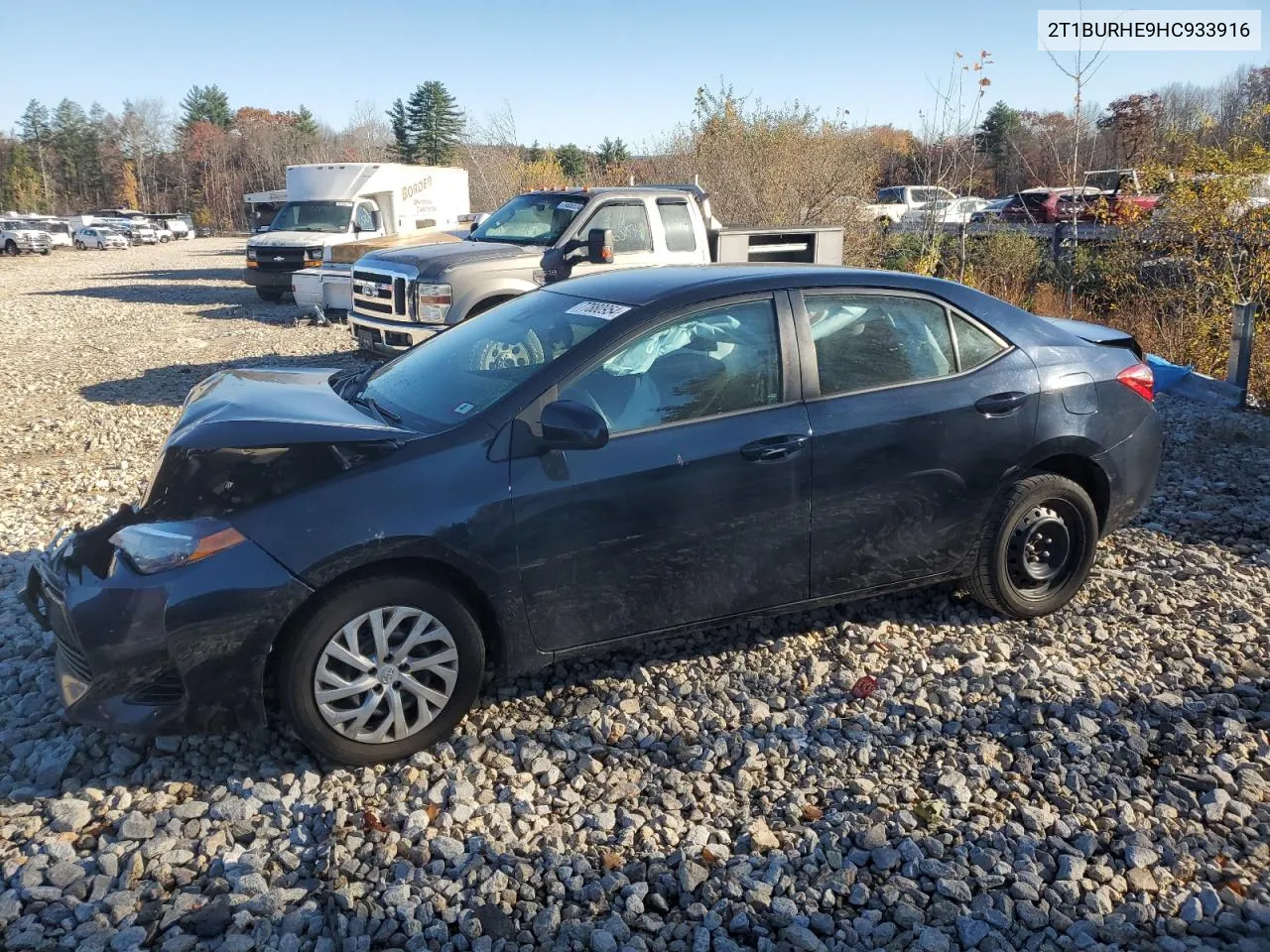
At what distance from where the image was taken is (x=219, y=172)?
294ft

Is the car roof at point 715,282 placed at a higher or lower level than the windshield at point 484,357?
higher

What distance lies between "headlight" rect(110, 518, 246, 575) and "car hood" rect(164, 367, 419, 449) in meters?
0.32

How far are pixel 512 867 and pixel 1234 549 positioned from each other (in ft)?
15.3

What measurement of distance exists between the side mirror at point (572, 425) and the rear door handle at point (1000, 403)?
184cm

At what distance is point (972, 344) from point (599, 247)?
6.10 metres

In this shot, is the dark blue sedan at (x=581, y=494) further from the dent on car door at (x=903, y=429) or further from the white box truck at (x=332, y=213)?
the white box truck at (x=332, y=213)

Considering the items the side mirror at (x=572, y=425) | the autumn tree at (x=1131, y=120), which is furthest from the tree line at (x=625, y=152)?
the side mirror at (x=572, y=425)

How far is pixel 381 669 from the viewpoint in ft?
11.1

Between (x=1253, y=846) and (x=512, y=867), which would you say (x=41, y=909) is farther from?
(x=1253, y=846)

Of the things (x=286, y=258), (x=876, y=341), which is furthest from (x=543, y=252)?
(x=286, y=258)

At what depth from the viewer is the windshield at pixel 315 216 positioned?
829 inches

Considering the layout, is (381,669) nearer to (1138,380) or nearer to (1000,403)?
(1000,403)

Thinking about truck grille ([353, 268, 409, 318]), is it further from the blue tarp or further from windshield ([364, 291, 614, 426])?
the blue tarp

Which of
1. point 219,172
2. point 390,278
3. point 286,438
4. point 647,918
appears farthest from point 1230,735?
point 219,172
